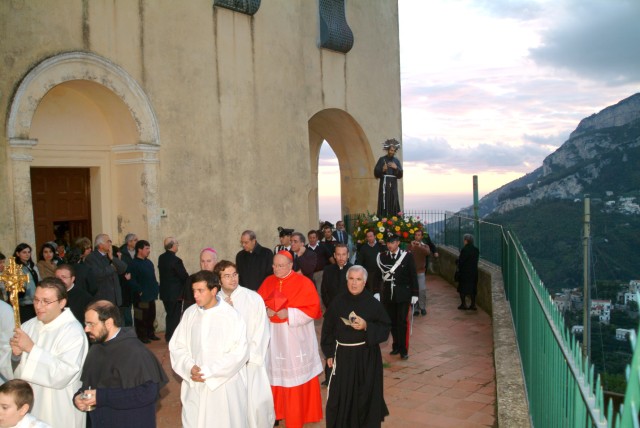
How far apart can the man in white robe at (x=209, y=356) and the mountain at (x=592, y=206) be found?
7.40 m

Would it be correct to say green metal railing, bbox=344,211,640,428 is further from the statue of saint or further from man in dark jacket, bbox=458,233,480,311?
the statue of saint

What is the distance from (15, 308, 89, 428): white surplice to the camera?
4.52 m

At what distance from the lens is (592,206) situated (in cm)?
1861

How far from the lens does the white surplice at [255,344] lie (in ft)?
19.5

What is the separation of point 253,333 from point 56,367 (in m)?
1.89

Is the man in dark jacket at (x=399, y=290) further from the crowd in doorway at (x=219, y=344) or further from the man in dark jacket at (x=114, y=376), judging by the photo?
the man in dark jacket at (x=114, y=376)

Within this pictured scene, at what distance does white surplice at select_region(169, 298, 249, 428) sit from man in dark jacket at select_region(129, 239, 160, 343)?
16.4 feet

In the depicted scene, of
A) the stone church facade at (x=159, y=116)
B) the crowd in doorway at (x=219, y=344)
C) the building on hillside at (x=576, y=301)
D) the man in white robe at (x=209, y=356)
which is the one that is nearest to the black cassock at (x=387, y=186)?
the stone church facade at (x=159, y=116)

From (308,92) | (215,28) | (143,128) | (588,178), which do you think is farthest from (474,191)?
(588,178)

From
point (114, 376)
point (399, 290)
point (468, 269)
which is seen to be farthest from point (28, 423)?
point (468, 269)

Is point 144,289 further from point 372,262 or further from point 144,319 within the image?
point 372,262

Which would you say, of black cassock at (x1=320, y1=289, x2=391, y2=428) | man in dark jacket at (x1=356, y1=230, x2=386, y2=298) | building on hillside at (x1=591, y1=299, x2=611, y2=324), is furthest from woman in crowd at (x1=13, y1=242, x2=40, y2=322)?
building on hillside at (x1=591, y1=299, x2=611, y2=324)

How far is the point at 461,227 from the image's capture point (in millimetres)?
16953

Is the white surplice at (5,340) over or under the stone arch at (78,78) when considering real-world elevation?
under
